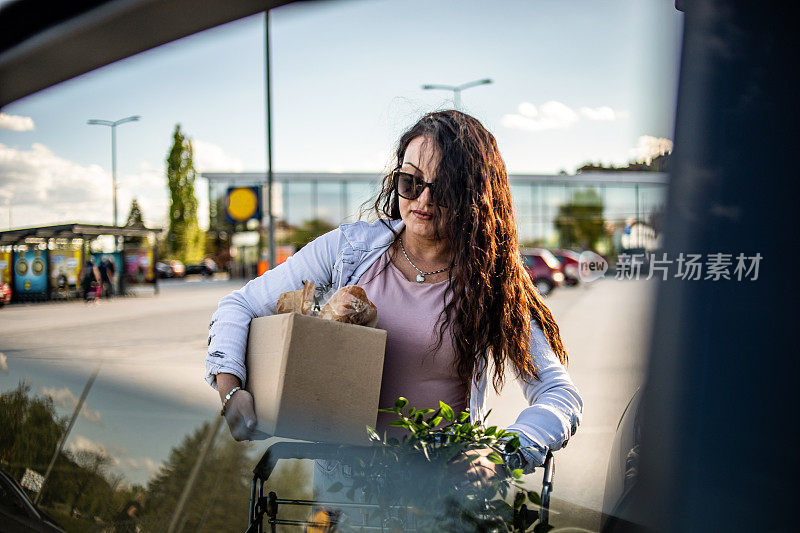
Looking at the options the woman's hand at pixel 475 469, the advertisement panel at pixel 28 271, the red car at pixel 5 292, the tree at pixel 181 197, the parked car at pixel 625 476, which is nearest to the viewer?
the parked car at pixel 625 476

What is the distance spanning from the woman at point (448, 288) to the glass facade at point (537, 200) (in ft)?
0.25

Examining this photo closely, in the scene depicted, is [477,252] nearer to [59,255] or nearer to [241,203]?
[241,203]

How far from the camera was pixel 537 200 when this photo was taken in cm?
118

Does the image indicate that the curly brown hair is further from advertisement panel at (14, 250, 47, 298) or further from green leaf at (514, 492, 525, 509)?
advertisement panel at (14, 250, 47, 298)

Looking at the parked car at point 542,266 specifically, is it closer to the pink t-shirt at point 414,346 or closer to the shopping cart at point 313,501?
the pink t-shirt at point 414,346

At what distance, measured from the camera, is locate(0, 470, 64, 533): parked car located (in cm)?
143

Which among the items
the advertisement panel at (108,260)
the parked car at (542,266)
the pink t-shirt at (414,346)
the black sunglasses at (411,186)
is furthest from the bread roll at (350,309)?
the advertisement panel at (108,260)

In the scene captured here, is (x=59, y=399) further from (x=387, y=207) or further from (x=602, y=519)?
(x=602, y=519)

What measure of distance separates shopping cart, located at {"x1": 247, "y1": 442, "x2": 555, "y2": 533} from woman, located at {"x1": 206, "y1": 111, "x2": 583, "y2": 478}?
4.8 inches

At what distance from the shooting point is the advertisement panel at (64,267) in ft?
5.53

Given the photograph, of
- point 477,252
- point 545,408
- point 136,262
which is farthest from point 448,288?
point 136,262

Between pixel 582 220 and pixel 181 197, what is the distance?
87 centimetres

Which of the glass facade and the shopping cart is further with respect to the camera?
the shopping cart

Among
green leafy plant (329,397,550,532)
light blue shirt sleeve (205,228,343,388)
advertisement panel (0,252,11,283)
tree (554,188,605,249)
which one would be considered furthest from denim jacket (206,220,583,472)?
advertisement panel (0,252,11,283)
